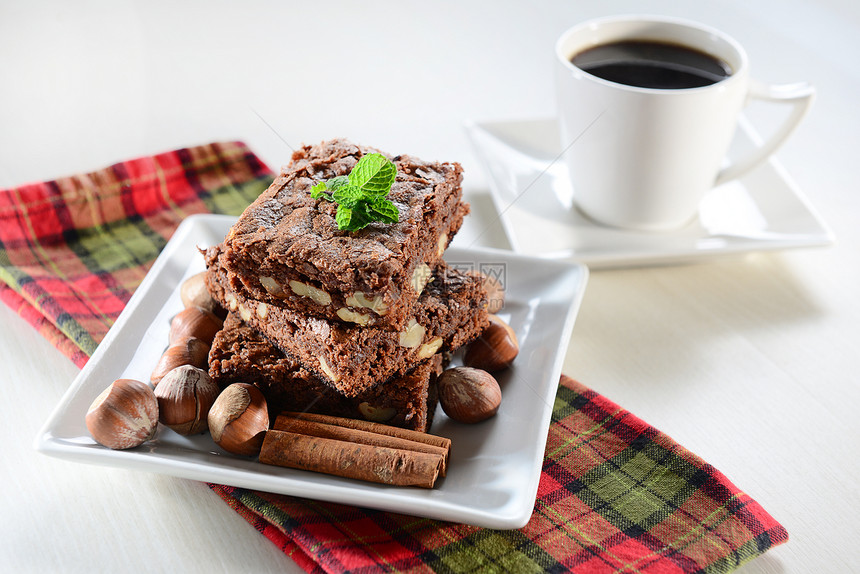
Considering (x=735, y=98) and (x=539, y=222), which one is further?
(x=539, y=222)

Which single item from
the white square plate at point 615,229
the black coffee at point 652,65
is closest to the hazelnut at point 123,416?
the white square plate at point 615,229

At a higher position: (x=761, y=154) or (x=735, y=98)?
(x=735, y=98)

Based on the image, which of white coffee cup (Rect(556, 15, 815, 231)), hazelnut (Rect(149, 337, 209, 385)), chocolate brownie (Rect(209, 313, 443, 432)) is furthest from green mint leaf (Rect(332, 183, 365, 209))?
white coffee cup (Rect(556, 15, 815, 231))

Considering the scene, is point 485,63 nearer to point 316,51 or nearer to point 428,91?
point 428,91

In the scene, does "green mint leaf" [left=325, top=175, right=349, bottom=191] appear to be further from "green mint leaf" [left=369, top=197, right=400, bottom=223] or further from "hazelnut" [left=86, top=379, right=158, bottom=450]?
"hazelnut" [left=86, top=379, right=158, bottom=450]

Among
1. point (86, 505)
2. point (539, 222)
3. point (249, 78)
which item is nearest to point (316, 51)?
point (249, 78)

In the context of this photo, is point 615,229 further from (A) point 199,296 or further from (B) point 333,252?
(A) point 199,296

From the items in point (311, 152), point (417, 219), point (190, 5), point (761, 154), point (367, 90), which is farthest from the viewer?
point (190, 5)
